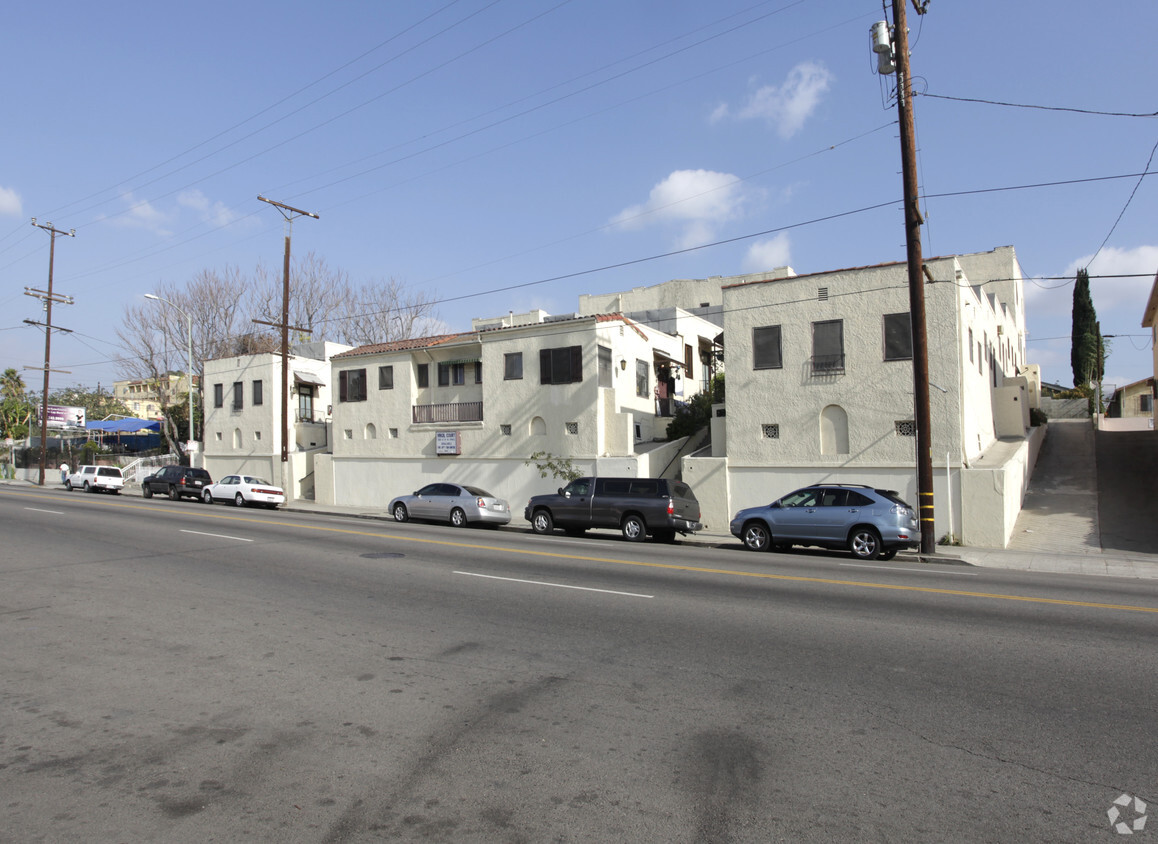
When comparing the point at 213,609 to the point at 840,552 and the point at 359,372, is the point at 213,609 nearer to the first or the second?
the point at 840,552

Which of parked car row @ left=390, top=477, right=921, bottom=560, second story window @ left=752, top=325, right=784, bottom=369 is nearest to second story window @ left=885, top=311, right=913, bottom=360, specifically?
second story window @ left=752, top=325, right=784, bottom=369

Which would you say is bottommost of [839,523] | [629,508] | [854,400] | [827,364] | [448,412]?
[839,523]

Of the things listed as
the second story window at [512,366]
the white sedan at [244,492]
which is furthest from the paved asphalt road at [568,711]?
the white sedan at [244,492]

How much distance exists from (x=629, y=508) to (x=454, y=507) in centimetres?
666

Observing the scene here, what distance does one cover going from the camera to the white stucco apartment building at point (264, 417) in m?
38.5

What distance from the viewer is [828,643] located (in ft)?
25.1

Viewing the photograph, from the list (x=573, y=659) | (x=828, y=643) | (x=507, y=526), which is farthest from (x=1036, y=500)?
(x=573, y=659)

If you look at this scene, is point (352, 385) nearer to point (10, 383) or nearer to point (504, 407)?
point (504, 407)

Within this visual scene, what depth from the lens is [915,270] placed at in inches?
675

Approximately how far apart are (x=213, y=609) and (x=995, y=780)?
8561mm

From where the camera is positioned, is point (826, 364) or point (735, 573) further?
point (826, 364)

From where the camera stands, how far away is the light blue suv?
53.3 feet

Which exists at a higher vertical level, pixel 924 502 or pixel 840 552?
pixel 924 502

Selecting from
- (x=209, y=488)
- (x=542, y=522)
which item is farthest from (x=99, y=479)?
(x=542, y=522)
